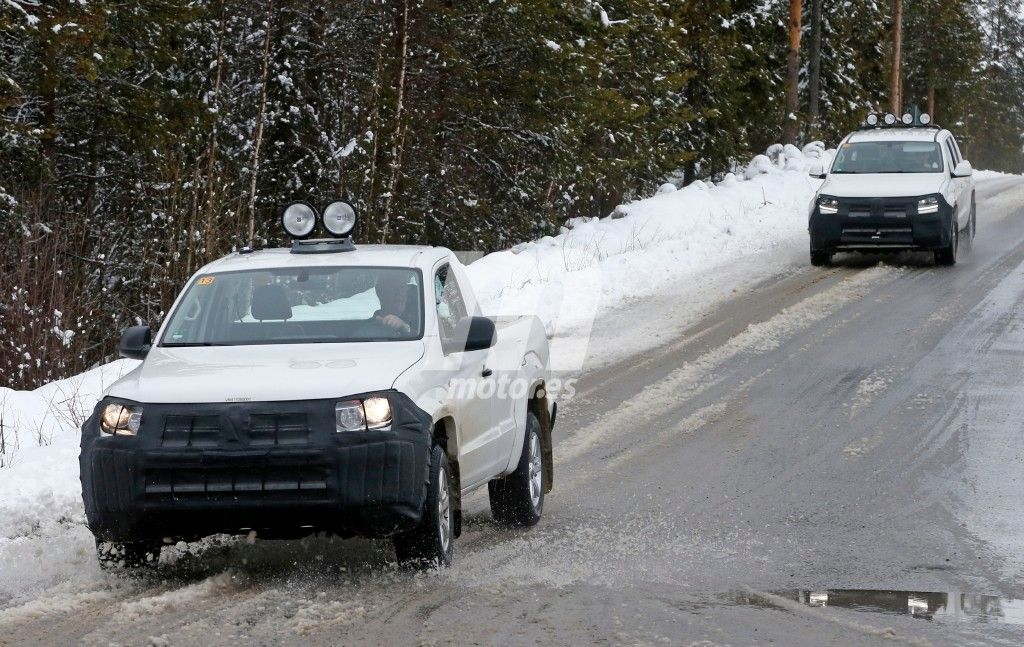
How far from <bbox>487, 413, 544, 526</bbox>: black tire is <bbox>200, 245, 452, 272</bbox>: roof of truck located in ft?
4.14

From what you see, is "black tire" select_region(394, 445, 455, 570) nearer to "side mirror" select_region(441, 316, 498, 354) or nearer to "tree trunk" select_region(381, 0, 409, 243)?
"side mirror" select_region(441, 316, 498, 354)

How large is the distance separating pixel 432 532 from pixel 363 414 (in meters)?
0.71

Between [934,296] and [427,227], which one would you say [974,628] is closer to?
[934,296]

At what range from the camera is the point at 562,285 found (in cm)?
1745

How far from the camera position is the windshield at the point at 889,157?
834 inches

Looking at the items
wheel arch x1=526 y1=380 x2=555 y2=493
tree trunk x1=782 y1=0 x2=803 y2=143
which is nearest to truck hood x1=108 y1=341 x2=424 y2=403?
wheel arch x1=526 y1=380 x2=555 y2=493

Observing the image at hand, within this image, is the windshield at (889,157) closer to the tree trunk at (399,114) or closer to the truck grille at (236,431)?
the tree trunk at (399,114)

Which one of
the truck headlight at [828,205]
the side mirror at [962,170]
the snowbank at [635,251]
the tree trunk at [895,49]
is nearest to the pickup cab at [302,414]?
the snowbank at [635,251]

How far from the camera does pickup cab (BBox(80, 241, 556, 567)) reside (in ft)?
21.0

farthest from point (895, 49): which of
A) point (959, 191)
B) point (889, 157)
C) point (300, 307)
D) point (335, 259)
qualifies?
point (300, 307)

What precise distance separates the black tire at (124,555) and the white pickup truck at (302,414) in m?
0.01

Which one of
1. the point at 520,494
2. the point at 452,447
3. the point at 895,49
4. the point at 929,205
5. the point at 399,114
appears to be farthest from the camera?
the point at 895,49

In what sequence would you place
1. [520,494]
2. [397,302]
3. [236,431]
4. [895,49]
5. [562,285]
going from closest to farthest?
[236,431], [397,302], [520,494], [562,285], [895,49]

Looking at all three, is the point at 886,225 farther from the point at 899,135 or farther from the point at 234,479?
the point at 234,479
